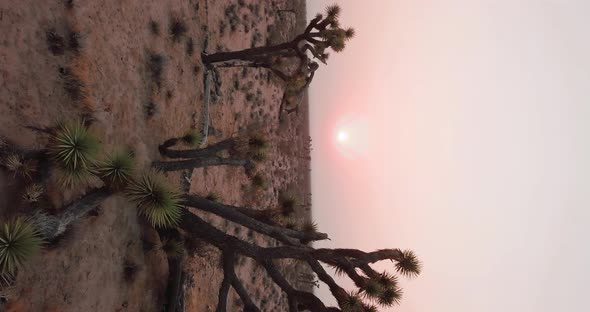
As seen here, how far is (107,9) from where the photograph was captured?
6688mm

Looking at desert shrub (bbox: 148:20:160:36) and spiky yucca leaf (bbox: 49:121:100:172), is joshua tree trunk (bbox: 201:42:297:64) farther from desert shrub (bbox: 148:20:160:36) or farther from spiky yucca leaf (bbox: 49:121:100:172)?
spiky yucca leaf (bbox: 49:121:100:172)

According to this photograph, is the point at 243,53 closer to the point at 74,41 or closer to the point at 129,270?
the point at 74,41

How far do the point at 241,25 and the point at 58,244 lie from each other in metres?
9.55

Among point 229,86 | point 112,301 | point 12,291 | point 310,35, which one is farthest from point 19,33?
point 229,86

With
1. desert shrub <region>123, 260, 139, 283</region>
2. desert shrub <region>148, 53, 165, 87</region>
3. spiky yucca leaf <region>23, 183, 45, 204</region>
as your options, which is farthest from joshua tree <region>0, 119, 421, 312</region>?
desert shrub <region>148, 53, 165, 87</region>

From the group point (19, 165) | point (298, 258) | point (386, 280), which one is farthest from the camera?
point (298, 258)

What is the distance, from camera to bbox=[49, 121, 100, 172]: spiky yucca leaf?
4.17 metres

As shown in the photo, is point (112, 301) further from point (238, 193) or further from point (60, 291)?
point (238, 193)

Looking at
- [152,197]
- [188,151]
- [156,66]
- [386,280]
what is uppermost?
[156,66]

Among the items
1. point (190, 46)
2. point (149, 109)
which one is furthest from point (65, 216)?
point (190, 46)

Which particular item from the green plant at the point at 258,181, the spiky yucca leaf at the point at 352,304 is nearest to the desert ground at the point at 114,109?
the green plant at the point at 258,181

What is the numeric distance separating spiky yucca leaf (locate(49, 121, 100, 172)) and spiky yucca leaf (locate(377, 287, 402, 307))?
3.92 metres

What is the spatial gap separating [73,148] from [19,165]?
861 mm

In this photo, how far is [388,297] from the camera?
5.34 metres
